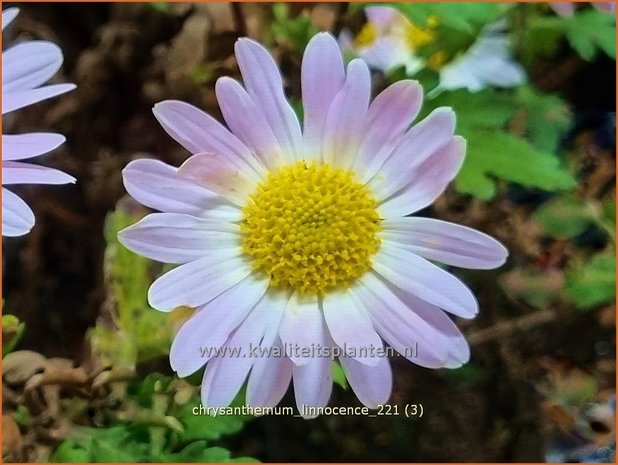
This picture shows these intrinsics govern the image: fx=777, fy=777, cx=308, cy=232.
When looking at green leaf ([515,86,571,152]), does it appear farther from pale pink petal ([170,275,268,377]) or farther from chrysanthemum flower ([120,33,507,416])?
pale pink petal ([170,275,268,377])

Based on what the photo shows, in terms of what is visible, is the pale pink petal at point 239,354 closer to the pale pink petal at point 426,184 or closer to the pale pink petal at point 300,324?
the pale pink petal at point 300,324

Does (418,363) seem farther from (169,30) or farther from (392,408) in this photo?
(169,30)

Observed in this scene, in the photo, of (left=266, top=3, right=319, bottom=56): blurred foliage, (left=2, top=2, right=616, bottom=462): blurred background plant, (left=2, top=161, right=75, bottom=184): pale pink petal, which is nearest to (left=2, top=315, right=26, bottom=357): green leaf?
(left=2, top=2, right=616, bottom=462): blurred background plant

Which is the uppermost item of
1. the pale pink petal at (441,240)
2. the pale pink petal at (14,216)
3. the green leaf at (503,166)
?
the green leaf at (503,166)

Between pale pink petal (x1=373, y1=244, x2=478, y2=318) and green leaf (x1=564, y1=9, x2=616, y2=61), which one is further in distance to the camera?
green leaf (x1=564, y1=9, x2=616, y2=61)

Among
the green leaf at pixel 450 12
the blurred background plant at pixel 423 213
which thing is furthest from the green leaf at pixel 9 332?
the green leaf at pixel 450 12

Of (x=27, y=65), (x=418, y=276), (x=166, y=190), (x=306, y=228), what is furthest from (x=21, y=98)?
(x=418, y=276)

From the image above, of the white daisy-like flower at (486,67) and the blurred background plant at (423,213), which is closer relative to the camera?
the blurred background plant at (423,213)

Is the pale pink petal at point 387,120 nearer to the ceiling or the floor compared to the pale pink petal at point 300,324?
nearer to the ceiling
